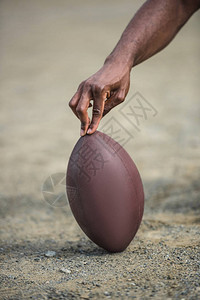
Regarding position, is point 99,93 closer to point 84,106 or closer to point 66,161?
point 84,106

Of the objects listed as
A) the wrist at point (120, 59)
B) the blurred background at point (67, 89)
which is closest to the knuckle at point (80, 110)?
the wrist at point (120, 59)

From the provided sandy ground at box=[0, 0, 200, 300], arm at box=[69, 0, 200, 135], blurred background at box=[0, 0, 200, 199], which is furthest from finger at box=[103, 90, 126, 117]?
blurred background at box=[0, 0, 200, 199]

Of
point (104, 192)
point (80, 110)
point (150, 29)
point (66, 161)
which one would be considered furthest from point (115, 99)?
point (66, 161)

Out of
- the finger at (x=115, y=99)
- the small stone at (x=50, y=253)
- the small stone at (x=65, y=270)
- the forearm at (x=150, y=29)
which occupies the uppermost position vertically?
the forearm at (x=150, y=29)

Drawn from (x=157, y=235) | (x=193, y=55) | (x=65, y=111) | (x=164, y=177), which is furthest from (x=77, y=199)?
(x=193, y=55)

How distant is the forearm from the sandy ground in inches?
47.7

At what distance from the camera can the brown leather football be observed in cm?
290

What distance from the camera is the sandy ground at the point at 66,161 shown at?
2.70 m

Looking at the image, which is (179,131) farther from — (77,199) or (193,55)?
(193,55)

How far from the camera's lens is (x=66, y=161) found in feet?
18.3

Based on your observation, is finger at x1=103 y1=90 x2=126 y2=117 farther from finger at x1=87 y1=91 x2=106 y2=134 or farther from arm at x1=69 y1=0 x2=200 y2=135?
finger at x1=87 y1=91 x2=106 y2=134

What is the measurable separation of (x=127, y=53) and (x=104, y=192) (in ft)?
2.99

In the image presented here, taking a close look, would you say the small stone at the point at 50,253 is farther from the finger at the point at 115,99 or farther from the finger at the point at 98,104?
the finger at the point at 115,99

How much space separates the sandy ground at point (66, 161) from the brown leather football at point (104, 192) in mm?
163
